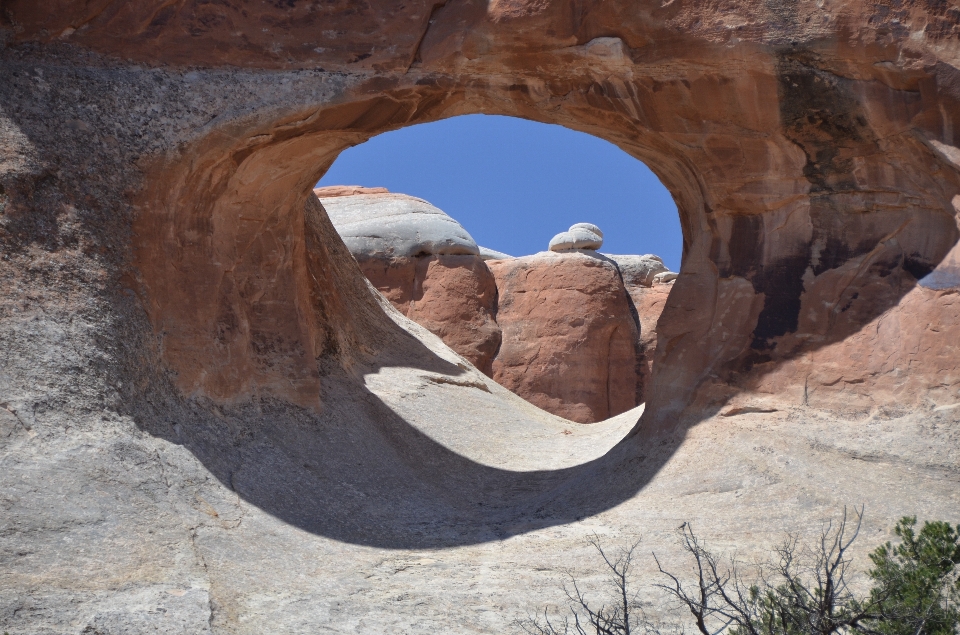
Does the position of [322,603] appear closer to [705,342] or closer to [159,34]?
[705,342]

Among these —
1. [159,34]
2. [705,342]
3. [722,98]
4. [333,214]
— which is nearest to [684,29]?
[722,98]

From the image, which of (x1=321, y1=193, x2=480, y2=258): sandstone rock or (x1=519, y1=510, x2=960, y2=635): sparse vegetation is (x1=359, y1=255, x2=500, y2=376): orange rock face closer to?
(x1=321, y1=193, x2=480, y2=258): sandstone rock

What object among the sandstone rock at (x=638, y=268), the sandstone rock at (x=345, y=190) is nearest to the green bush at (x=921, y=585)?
the sandstone rock at (x=638, y=268)

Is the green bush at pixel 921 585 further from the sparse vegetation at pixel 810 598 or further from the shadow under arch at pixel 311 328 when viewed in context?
the shadow under arch at pixel 311 328

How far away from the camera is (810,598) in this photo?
4.44 meters

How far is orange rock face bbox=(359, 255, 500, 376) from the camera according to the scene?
52.2ft

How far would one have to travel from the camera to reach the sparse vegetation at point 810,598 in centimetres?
373

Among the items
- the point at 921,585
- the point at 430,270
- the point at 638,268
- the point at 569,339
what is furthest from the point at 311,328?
the point at 638,268

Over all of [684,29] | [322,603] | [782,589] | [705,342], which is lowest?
[322,603]

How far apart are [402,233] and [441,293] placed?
50.0 inches

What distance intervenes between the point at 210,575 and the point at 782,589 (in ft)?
9.52

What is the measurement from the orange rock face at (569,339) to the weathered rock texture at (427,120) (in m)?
8.32

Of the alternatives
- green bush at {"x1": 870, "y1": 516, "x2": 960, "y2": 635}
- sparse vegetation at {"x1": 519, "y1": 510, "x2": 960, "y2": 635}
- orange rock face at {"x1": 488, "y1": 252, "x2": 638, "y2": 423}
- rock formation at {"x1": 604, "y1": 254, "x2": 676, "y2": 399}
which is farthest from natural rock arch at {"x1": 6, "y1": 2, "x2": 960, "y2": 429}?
rock formation at {"x1": 604, "y1": 254, "x2": 676, "y2": 399}

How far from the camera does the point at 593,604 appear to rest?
5.00 metres
